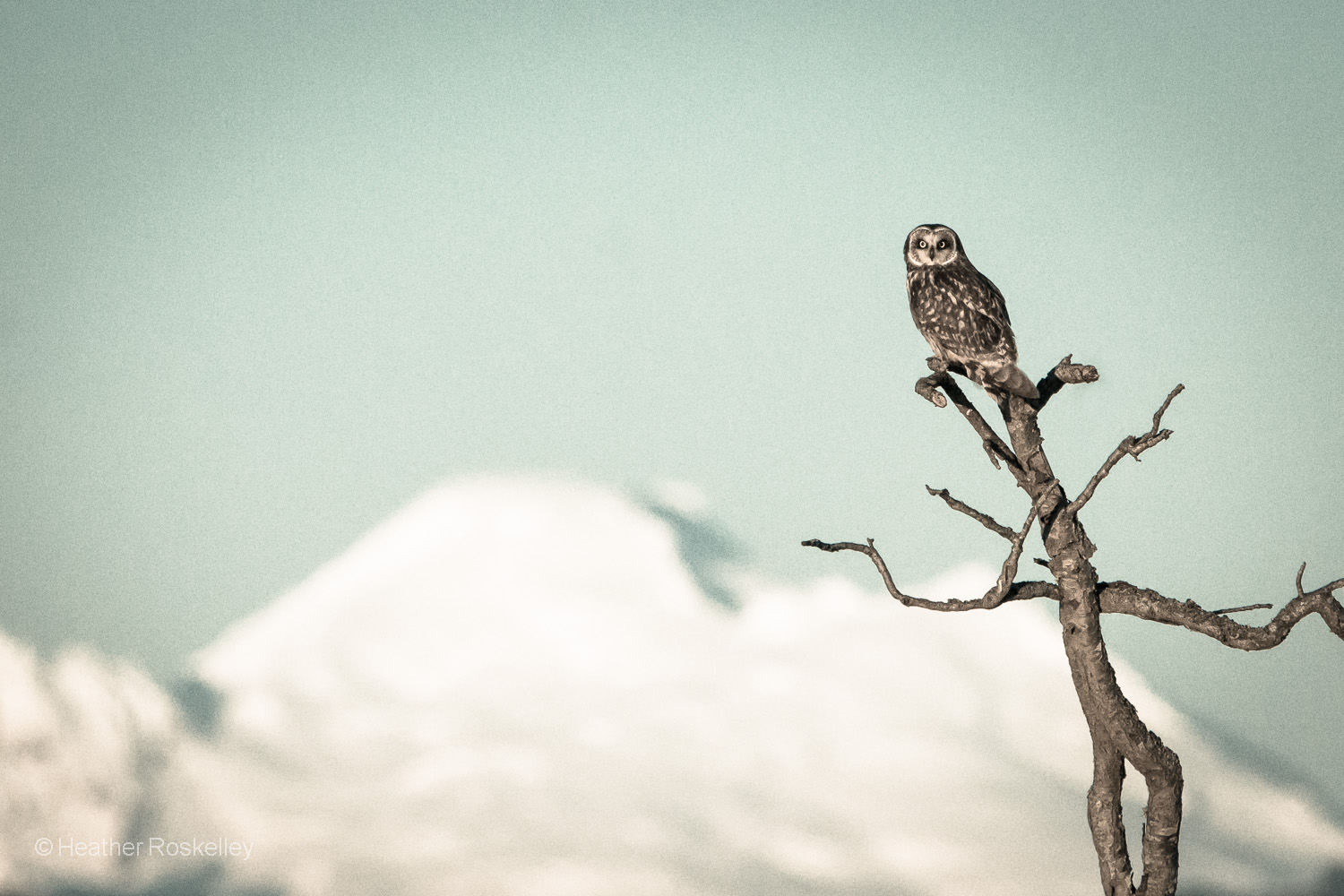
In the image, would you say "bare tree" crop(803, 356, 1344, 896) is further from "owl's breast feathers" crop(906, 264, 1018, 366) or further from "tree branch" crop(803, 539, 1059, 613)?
"owl's breast feathers" crop(906, 264, 1018, 366)

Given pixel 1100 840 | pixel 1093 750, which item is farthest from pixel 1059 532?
pixel 1100 840

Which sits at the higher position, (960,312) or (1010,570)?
(960,312)

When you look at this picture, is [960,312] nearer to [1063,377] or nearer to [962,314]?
[962,314]

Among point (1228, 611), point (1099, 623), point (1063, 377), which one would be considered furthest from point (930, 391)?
point (1228, 611)

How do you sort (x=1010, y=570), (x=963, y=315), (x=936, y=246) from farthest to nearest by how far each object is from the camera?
(x=936, y=246) → (x=963, y=315) → (x=1010, y=570)

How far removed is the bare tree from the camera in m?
6.73

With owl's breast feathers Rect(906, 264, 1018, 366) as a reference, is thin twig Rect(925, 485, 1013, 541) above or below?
below

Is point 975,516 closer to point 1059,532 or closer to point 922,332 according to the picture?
point 1059,532

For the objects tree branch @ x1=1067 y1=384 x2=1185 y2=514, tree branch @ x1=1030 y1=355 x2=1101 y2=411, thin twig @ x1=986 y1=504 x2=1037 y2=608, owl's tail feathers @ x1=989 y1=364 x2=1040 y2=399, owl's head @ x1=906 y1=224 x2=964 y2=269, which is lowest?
thin twig @ x1=986 y1=504 x2=1037 y2=608

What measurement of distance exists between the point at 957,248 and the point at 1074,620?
2765mm

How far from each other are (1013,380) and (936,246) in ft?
4.22

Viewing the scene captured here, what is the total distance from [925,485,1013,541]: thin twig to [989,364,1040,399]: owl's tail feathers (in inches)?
33.1

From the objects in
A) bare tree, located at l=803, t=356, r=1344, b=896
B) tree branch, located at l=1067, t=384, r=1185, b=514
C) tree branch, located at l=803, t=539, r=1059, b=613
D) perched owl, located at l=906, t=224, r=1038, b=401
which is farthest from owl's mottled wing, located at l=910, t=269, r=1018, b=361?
tree branch, located at l=803, t=539, r=1059, b=613

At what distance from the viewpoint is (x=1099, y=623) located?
22.5 feet
